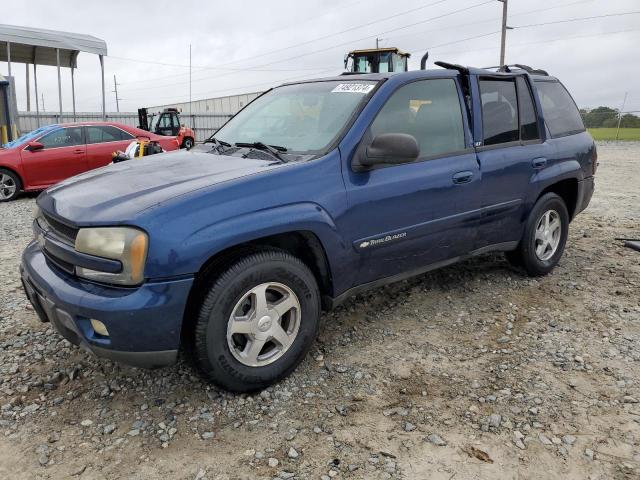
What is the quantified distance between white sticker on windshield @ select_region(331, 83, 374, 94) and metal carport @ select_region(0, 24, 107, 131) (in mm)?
15943

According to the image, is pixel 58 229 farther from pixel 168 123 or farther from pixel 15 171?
pixel 168 123

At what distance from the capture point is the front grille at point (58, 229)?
2492mm

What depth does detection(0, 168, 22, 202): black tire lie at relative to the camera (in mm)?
8906

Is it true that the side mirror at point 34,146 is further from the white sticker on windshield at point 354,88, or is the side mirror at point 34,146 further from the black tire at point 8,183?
the white sticker on windshield at point 354,88

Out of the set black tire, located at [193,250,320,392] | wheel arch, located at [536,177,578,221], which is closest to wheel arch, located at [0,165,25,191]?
black tire, located at [193,250,320,392]

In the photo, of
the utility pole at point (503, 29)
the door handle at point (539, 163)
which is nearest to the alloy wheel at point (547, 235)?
the door handle at point (539, 163)

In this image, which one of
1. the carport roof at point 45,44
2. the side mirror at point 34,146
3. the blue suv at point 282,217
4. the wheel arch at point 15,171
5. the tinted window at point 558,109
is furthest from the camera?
the carport roof at point 45,44

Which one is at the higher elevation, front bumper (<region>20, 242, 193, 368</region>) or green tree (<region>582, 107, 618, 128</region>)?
green tree (<region>582, 107, 618, 128</region>)

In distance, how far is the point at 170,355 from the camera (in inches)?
94.2

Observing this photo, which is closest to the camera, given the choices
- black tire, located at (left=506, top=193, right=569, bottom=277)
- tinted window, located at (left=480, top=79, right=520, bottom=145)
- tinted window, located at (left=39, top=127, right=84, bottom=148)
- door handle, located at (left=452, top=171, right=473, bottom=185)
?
door handle, located at (left=452, top=171, right=473, bottom=185)

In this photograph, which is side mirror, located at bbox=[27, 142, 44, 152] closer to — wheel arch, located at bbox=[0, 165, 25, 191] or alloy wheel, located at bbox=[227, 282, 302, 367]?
wheel arch, located at bbox=[0, 165, 25, 191]

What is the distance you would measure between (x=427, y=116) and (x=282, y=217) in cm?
143

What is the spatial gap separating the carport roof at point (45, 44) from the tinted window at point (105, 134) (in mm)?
8375

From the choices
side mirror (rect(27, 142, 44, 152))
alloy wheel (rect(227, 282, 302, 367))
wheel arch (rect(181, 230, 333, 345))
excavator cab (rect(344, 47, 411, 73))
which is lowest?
alloy wheel (rect(227, 282, 302, 367))
